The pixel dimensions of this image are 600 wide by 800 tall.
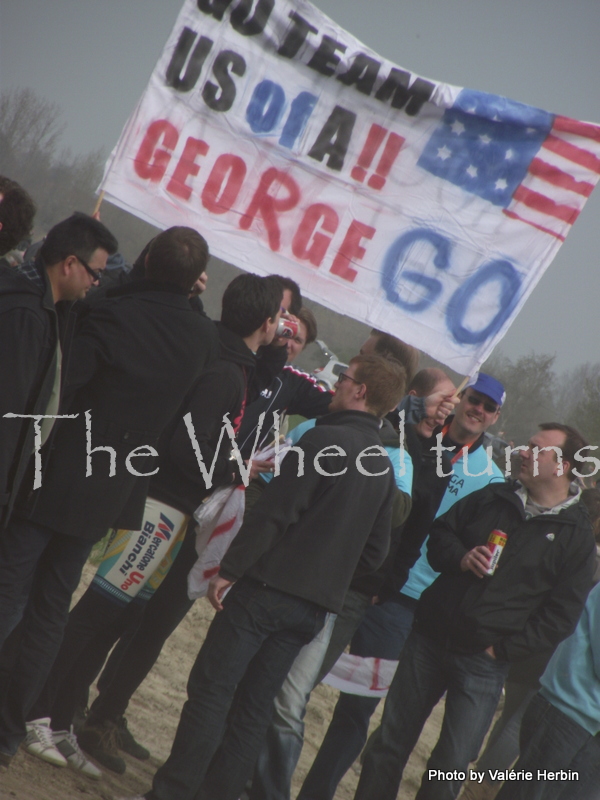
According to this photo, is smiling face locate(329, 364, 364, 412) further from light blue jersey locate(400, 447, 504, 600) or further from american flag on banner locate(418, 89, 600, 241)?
american flag on banner locate(418, 89, 600, 241)

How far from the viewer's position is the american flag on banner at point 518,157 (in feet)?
16.2

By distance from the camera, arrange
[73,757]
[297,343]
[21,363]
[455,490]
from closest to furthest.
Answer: [21,363] < [73,757] < [455,490] < [297,343]

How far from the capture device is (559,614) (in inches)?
149

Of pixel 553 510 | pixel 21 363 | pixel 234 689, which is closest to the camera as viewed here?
pixel 21 363

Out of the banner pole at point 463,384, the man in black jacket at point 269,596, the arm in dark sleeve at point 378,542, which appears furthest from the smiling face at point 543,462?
the man in black jacket at point 269,596

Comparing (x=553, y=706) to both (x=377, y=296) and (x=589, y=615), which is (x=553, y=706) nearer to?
(x=589, y=615)

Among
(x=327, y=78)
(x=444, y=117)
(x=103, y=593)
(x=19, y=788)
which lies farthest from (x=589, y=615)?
(x=327, y=78)

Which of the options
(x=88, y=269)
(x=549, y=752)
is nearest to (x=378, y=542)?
(x=549, y=752)

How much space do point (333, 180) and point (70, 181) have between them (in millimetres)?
75476

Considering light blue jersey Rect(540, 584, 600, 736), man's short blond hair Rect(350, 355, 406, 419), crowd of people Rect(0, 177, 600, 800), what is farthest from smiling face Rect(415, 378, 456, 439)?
light blue jersey Rect(540, 584, 600, 736)

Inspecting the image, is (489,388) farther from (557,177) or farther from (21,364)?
(21,364)

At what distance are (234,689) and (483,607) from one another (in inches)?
50.0

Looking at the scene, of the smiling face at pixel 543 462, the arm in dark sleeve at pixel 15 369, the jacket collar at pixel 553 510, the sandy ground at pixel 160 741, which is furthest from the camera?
the smiling face at pixel 543 462

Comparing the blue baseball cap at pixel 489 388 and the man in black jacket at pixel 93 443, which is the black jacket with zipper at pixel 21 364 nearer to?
the man in black jacket at pixel 93 443
